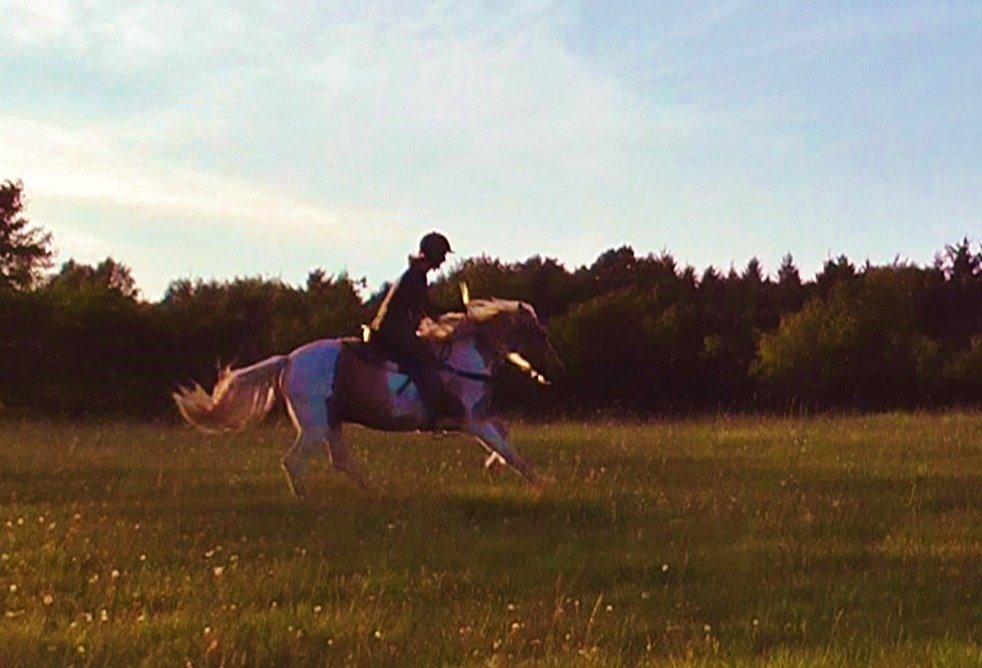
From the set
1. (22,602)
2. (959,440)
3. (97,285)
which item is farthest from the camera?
(97,285)

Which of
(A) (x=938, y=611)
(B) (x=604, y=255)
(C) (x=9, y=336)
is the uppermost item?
(B) (x=604, y=255)

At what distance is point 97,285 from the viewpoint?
3881cm

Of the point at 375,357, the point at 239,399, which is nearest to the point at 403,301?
the point at 375,357

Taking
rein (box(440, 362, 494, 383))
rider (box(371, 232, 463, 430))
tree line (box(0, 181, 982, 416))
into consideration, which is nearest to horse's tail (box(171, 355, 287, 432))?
rider (box(371, 232, 463, 430))

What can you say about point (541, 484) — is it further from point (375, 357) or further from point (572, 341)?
point (572, 341)

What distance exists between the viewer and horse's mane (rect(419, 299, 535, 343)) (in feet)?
44.9

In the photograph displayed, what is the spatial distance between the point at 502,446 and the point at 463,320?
1.56m

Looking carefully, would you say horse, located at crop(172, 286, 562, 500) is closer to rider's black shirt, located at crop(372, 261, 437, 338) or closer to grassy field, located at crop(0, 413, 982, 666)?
rider's black shirt, located at crop(372, 261, 437, 338)

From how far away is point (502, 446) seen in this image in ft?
42.3

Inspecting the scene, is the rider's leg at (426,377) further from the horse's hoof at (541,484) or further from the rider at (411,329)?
the horse's hoof at (541,484)

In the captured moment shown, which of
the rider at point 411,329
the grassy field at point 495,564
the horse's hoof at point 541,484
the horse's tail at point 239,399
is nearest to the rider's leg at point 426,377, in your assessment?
the rider at point 411,329

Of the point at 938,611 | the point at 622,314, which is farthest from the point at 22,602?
the point at 622,314

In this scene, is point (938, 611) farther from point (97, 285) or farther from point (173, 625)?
point (97, 285)

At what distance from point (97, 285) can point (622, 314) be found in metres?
15.8
